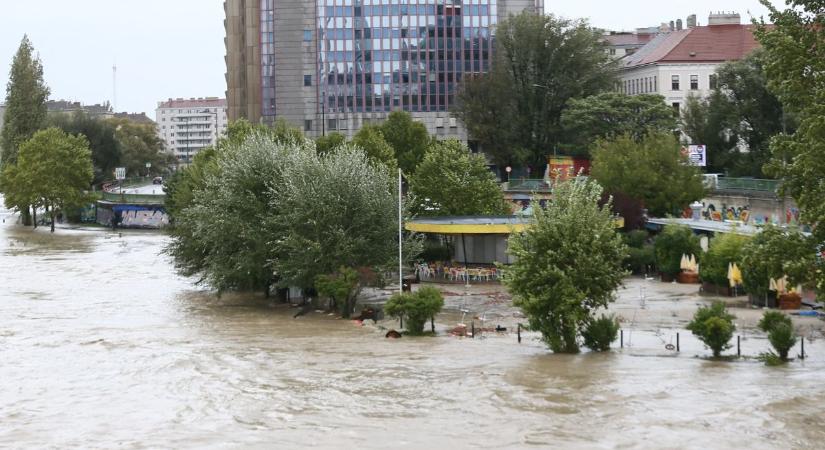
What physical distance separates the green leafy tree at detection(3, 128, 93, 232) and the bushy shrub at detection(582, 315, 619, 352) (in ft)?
303

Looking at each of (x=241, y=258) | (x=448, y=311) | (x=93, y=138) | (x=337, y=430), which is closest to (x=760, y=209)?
(x=448, y=311)

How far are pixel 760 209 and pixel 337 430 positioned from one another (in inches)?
1883

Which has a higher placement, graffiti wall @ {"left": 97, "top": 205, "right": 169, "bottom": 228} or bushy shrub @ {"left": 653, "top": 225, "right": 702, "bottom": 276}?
graffiti wall @ {"left": 97, "top": 205, "right": 169, "bottom": 228}

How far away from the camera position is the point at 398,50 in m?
148

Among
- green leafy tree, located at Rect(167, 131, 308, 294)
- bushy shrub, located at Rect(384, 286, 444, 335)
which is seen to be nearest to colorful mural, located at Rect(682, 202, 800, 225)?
green leafy tree, located at Rect(167, 131, 308, 294)

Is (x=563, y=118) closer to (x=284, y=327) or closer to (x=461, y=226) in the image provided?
(x=461, y=226)

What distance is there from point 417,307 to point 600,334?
7803 mm

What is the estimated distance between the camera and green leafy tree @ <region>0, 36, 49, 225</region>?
466ft

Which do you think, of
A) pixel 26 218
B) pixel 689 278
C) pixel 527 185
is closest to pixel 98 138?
pixel 26 218

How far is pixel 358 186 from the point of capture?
176 ft

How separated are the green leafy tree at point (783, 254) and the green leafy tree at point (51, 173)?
98.4 m

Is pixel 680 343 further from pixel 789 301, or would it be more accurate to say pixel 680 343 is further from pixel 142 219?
pixel 142 219

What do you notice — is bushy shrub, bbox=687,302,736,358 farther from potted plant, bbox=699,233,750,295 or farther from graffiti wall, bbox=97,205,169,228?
graffiti wall, bbox=97,205,169,228

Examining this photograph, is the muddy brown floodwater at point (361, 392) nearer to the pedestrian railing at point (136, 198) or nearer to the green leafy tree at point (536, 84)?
the green leafy tree at point (536, 84)
